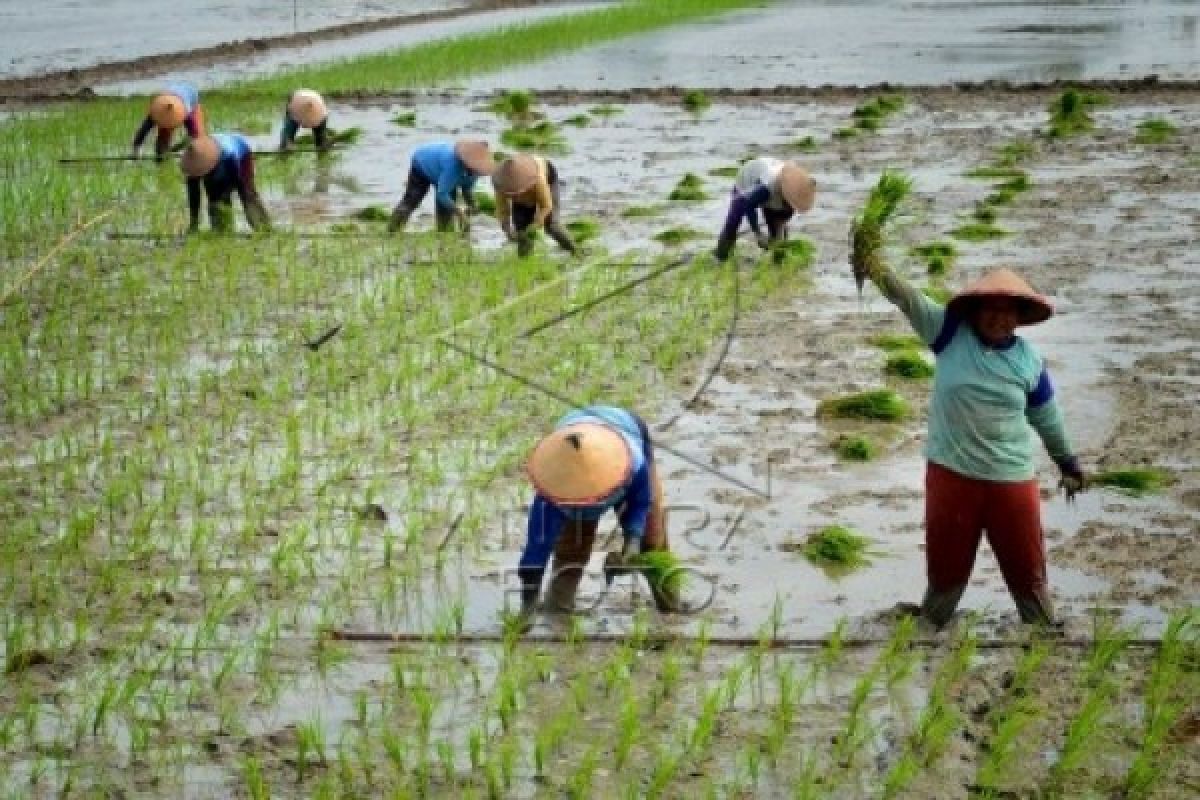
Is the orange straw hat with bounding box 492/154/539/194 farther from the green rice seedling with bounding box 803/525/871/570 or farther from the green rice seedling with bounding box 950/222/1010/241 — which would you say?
the green rice seedling with bounding box 803/525/871/570

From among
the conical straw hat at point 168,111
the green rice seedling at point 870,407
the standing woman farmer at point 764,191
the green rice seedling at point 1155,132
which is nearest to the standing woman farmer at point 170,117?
the conical straw hat at point 168,111

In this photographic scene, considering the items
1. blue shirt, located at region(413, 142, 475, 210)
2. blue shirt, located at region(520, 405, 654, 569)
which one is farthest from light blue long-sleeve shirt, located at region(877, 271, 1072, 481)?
blue shirt, located at region(413, 142, 475, 210)

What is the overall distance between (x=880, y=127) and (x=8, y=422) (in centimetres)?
996

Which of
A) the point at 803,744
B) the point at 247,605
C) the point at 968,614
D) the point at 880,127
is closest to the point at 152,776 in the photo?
the point at 247,605

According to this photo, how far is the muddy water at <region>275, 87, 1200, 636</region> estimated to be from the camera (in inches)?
211

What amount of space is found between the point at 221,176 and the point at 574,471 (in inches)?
248

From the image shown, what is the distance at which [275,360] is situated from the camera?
26.0ft

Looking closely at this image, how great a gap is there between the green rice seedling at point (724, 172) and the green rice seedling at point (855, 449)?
6.61m

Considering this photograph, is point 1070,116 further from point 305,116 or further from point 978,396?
point 978,396

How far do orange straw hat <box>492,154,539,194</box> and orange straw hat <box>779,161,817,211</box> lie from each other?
3.75 feet

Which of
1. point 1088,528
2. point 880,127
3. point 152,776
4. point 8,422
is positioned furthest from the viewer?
point 880,127

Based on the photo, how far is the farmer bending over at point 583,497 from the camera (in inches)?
178

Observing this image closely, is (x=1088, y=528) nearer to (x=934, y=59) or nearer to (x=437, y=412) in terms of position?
(x=437, y=412)

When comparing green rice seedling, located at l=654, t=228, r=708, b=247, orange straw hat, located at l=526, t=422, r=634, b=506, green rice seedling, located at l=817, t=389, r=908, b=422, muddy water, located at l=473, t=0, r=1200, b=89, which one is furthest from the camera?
muddy water, located at l=473, t=0, r=1200, b=89
